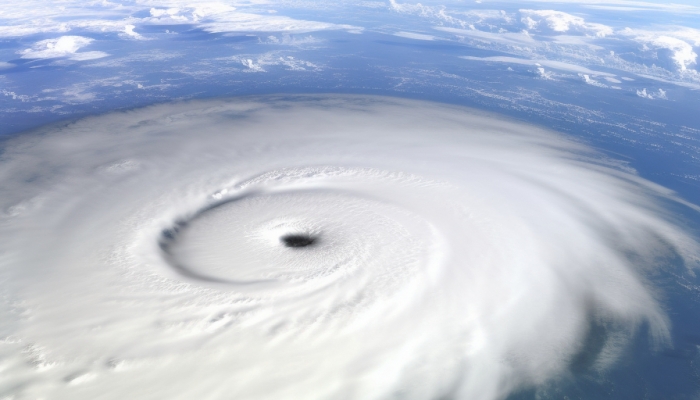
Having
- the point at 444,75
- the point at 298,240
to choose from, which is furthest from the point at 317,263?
the point at 444,75

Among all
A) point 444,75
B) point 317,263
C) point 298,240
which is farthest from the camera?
point 444,75

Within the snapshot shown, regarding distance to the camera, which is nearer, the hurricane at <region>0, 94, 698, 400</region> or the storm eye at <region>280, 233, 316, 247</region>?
the hurricane at <region>0, 94, 698, 400</region>

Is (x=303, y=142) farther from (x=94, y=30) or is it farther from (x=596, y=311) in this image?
(x=94, y=30)

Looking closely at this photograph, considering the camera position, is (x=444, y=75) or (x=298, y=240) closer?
(x=298, y=240)

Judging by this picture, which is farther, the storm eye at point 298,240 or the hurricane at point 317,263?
the storm eye at point 298,240

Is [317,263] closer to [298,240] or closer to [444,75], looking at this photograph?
[298,240]
